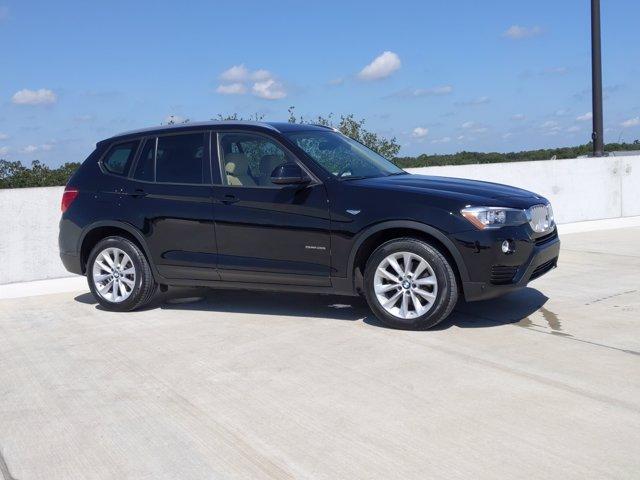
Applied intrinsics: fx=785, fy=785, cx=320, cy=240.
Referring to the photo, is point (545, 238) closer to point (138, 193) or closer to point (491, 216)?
point (491, 216)

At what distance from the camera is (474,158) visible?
78.8ft

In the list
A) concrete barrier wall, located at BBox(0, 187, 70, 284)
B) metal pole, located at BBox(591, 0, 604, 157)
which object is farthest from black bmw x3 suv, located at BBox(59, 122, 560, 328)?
metal pole, located at BBox(591, 0, 604, 157)

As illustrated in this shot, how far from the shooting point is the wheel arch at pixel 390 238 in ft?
19.7

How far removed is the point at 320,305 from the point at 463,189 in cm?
193

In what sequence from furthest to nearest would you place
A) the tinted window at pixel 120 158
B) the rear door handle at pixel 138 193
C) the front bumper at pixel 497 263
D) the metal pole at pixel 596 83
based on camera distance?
the metal pole at pixel 596 83 → the tinted window at pixel 120 158 → the rear door handle at pixel 138 193 → the front bumper at pixel 497 263

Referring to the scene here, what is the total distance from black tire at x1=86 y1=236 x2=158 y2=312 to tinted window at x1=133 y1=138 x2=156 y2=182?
0.63 meters

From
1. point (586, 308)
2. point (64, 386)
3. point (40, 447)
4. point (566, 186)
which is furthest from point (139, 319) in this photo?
point (566, 186)

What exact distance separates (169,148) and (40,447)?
3805 millimetres

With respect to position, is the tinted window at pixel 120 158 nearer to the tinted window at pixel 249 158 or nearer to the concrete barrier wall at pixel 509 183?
the tinted window at pixel 249 158

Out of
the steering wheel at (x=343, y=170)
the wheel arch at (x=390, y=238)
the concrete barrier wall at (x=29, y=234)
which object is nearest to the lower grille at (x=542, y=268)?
the wheel arch at (x=390, y=238)

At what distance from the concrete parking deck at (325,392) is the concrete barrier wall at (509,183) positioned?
7.65 feet

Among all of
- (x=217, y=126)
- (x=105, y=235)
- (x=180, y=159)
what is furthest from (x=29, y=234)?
(x=217, y=126)

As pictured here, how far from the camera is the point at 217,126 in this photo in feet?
23.7

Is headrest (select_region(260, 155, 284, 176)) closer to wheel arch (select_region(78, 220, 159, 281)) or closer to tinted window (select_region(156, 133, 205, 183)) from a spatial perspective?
tinted window (select_region(156, 133, 205, 183))
